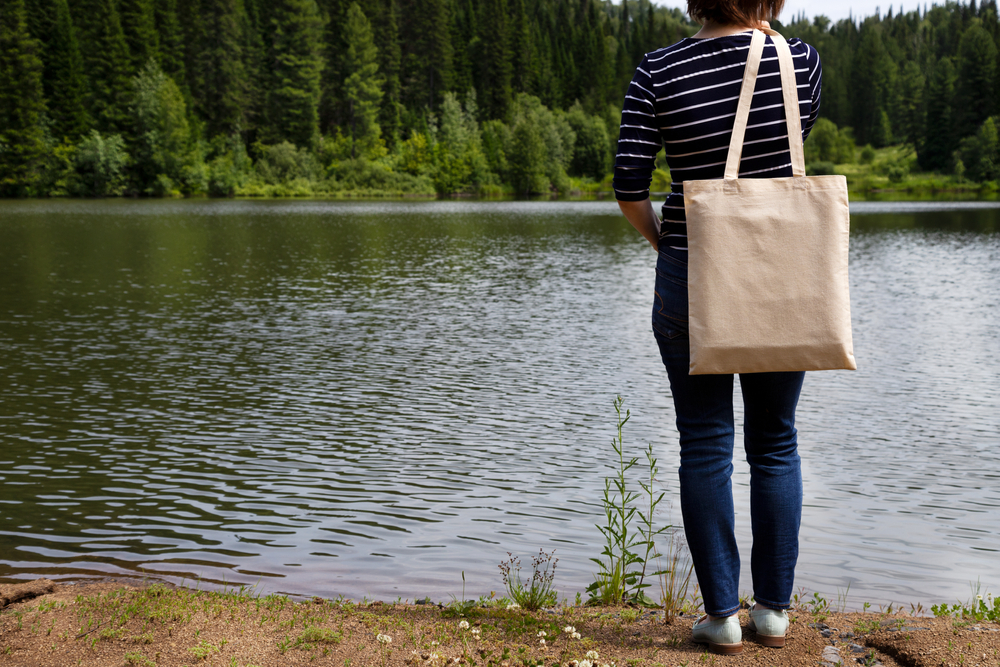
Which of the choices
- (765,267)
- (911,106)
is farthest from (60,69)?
(911,106)

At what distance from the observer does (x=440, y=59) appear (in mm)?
114375

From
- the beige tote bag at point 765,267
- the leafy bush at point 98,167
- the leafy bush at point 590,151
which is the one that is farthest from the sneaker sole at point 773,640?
the leafy bush at point 590,151

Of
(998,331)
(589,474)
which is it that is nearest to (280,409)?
(589,474)

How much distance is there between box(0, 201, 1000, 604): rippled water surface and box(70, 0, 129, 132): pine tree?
2874 inches

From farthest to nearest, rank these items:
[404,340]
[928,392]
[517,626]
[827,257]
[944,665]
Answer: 1. [404,340]
2. [928,392]
3. [517,626]
4. [944,665]
5. [827,257]

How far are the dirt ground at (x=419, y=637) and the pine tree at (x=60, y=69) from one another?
3566 inches

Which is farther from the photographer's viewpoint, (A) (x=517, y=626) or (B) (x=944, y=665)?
(A) (x=517, y=626)

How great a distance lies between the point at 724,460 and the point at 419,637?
57.3 inches

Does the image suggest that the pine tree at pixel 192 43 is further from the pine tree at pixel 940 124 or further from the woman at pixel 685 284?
the woman at pixel 685 284

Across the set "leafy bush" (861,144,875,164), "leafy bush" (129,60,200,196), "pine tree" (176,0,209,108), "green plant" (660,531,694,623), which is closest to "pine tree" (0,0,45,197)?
"leafy bush" (129,60,200,196)

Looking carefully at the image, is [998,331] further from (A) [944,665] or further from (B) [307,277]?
(B) [307,277]

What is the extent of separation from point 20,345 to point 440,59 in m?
107

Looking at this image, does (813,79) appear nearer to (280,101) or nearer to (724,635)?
(724,635)

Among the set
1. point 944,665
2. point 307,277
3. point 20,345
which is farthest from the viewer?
point 307,277
